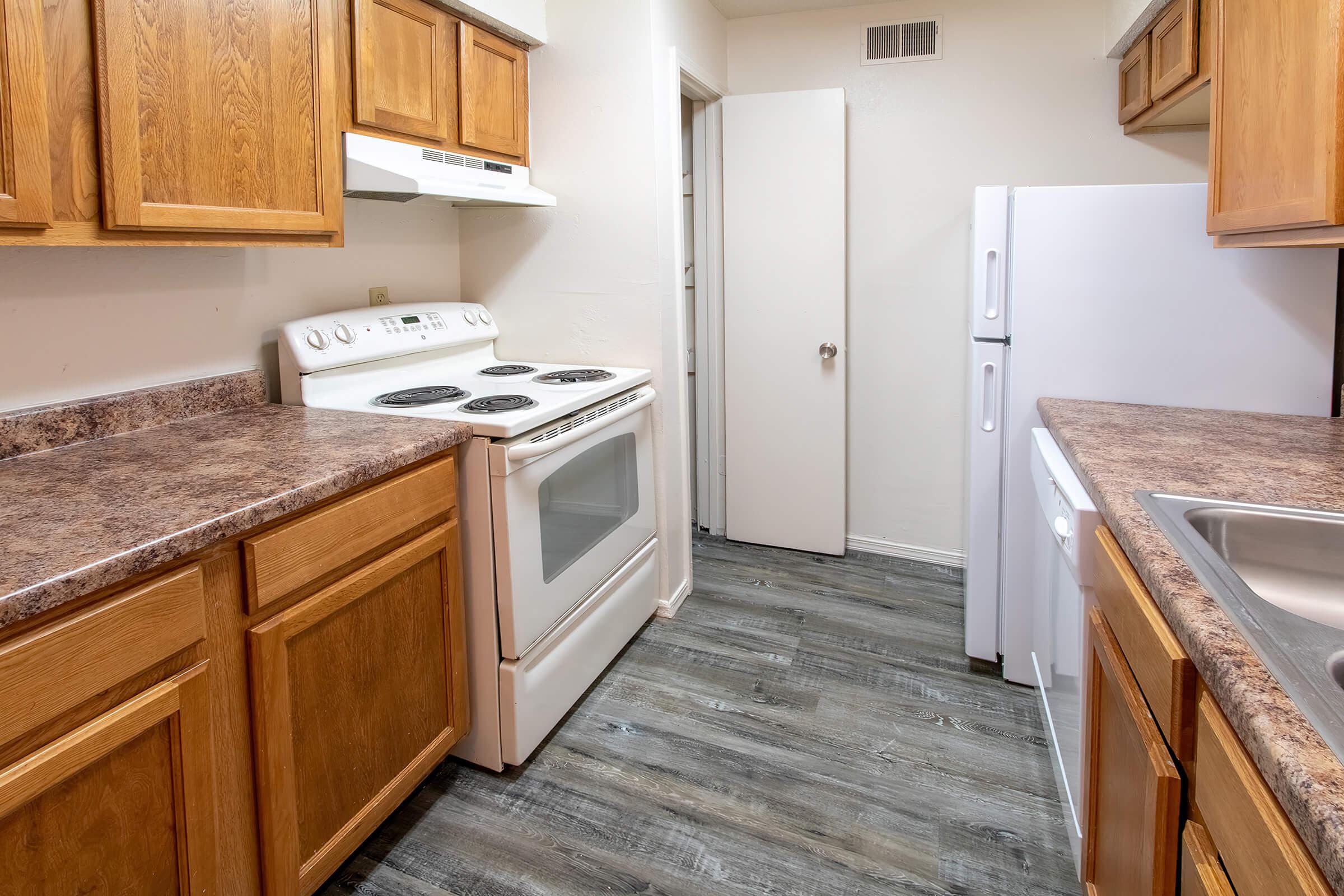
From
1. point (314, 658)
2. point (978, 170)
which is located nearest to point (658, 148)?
point (978, 170)

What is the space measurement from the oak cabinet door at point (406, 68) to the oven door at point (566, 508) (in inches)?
34.5

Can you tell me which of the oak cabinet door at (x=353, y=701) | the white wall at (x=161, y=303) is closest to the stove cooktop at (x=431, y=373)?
the white wall at (x=161, y=303)

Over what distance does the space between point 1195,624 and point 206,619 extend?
1.33 metres

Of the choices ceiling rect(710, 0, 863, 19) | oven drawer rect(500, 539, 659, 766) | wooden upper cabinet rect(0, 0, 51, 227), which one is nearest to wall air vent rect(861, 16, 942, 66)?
ceiling rect(710, 0, 863, 19)

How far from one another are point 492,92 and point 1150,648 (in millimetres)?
2230

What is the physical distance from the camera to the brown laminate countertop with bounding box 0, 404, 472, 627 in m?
1.01

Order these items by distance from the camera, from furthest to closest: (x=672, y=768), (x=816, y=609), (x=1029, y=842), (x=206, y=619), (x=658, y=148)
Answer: (x=816, y=609) → (x=658, y=148) → (x=672, y=768) → (x=1029, y=842) → (x=206, y=619)

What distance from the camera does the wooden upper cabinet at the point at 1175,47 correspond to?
1.96m

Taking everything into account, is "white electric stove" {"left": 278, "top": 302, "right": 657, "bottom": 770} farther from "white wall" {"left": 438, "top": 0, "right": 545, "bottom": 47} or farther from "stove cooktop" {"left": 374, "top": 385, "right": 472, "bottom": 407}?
"white wall" {"left": 438, "top": 0, "right": 545, "bottom": 47}

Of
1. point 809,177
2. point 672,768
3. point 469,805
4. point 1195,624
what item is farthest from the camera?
point 809,177

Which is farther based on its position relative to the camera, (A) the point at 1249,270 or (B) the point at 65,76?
(A) the point at 1249,270

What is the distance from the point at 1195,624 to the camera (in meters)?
0.90

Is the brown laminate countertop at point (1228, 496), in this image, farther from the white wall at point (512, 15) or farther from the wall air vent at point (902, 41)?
the white wall at point (512, 15)

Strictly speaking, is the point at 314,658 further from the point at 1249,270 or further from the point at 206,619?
the point at 1249,270
